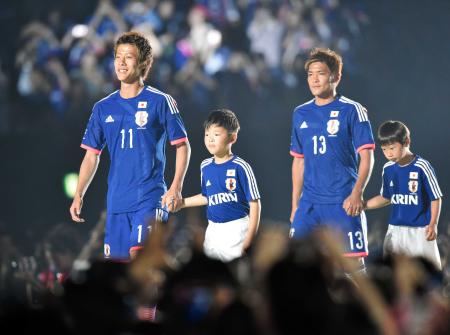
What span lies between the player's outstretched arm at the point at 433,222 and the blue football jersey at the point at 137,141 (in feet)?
7.25

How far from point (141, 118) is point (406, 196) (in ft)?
8.46

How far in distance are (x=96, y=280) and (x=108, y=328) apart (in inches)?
5.4

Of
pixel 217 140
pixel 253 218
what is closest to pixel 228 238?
pixel 253 218

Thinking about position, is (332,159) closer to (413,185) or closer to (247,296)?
(413,185)

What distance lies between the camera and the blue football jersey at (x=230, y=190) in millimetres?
6855

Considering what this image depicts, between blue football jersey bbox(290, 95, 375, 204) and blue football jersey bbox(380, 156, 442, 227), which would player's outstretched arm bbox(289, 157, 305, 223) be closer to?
blue football jersey bbox(290, 95, 375, 204)

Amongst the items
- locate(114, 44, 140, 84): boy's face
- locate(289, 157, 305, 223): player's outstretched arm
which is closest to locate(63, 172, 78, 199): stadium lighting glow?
locate(289, 157, 305, 223): player's outstretched arm

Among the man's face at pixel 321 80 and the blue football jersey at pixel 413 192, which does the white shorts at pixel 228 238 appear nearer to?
the man's face at pixel 321 80

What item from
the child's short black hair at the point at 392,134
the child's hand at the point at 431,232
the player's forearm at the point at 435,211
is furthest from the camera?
the child's short black hair at the point at 392,134

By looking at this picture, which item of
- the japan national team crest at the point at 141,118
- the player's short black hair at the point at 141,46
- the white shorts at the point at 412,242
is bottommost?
the white shorts at the point at 412,242

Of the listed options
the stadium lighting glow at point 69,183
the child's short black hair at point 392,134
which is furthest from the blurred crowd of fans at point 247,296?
the stadium lighting glow at point 69,183

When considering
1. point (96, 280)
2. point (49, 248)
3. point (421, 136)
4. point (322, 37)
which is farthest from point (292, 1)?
point (96, 280)

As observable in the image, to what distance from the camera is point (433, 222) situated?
7285mm

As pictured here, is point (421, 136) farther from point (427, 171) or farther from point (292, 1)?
point (427, 171)
